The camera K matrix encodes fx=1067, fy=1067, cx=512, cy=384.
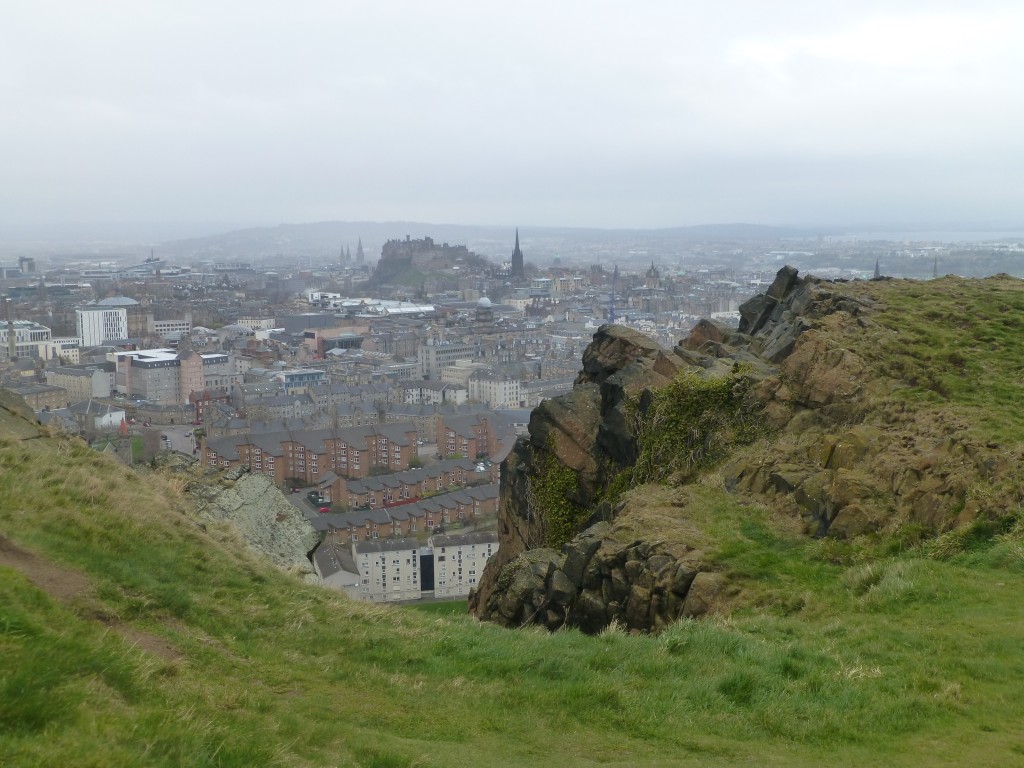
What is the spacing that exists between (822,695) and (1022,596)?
2.25 meters

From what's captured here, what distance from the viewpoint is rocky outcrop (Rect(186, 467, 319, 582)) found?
41.1ft

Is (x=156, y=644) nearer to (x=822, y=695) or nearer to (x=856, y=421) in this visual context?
(x=822, y=695)

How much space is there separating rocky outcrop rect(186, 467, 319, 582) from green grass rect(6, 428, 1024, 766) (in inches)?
130

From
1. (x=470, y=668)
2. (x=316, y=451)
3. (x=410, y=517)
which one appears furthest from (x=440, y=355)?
(x=470, y=668)

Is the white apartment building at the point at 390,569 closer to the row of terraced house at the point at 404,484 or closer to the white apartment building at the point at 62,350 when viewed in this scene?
the row of terraced house at the point at 404,484

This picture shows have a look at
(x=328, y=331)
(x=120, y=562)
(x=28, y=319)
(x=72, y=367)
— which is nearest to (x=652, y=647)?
(x=120, y=562)

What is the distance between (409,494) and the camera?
1828 inches

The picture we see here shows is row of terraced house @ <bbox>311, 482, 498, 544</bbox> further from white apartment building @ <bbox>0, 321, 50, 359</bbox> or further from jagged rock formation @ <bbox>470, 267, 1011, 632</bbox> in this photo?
white apartment building @ <bbox>0, 321, 50, 359</bbox>

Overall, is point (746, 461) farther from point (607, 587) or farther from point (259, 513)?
point (259, 513)

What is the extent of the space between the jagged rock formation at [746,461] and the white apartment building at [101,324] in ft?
307

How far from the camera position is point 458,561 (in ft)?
113

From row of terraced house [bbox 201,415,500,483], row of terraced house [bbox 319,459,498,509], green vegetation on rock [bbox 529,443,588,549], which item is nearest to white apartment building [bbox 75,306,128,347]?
row of terraced house [bbox 201,415,500,483]

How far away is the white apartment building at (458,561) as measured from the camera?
3406 centimetres

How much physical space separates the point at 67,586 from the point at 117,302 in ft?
378
